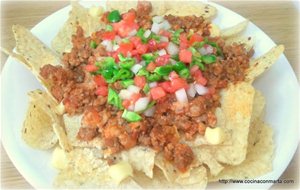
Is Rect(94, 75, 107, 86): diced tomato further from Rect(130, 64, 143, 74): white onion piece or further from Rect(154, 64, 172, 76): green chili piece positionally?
Rect(154, 64, 172, 76): green chili piece

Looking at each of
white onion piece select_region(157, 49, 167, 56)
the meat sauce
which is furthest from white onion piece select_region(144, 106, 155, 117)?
white onion piece select_region(157, 49, 167, 56)

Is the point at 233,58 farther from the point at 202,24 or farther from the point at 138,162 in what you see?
the point at 138,162

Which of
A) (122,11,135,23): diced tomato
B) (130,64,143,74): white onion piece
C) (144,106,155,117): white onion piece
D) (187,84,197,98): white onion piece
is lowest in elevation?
(144,106,155,117): white onion piece

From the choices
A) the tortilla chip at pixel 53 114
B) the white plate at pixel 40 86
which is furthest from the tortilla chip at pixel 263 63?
the tortilla chip at pixel 53 114

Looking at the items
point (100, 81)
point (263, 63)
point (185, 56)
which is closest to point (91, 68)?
point (100, 81)

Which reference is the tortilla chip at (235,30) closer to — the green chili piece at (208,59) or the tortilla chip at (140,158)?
the green chili piece at (208,59)

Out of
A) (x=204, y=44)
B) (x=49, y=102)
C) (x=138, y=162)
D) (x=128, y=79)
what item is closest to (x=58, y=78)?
(x=49, y=102)
